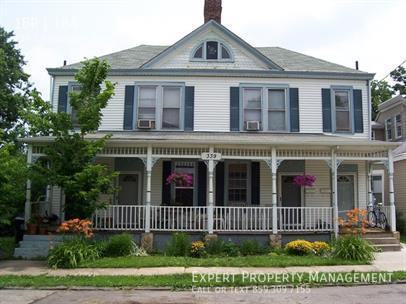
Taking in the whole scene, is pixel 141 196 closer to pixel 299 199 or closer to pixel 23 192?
pixel 23 192

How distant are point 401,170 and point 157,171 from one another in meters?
12.4

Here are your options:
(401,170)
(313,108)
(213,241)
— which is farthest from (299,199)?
(401,170)

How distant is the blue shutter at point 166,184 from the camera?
54.0 ft

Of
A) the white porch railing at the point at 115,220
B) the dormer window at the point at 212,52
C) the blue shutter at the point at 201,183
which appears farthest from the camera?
the dormer window at the point at 212,52

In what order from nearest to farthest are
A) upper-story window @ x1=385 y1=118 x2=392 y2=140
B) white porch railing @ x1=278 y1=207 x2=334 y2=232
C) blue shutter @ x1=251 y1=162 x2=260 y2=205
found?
1. white porch railing @ x1=278 y1=207 x2=334 y2=232
2. blue shutter @ x1=251 y1=162 x2=260 y2=205
3. upper-story window @ x1=385 y1=118 x2=392 y2=140

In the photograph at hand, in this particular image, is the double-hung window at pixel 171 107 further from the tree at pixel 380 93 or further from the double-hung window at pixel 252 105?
the tree at pixel 380 93

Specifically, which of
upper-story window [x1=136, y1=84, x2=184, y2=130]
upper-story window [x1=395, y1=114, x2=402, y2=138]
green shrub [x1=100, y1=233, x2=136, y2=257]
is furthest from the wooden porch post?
upper-story window [x1=395, y1=114, x2=402, y2=138]

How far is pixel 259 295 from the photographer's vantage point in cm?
878

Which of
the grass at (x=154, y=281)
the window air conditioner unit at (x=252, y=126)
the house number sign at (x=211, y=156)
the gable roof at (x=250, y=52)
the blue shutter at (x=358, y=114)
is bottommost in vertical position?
the grass at (x=154, y=281)

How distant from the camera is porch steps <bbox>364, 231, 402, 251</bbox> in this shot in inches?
559

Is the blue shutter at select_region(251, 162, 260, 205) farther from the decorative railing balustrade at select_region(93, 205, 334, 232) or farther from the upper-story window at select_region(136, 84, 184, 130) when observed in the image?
the upper-story window at select_region(136, 84, 184, 130)

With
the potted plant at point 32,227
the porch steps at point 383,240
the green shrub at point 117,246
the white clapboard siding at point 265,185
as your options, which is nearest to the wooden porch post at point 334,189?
the porch steps at point 383,240

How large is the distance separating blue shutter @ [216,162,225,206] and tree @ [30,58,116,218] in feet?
15.5

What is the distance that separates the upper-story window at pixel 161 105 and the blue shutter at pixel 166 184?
1.51m
